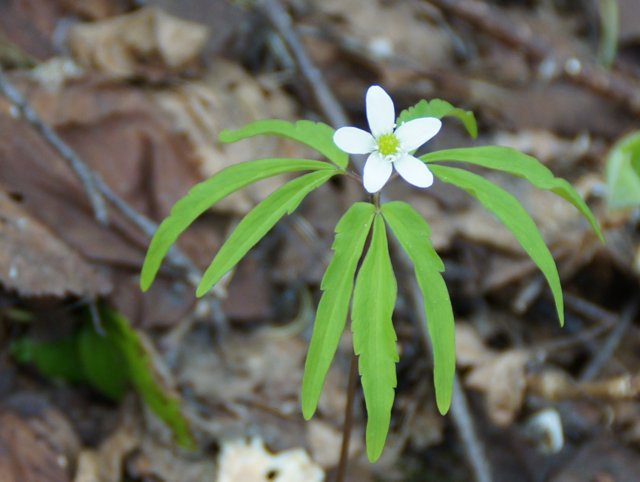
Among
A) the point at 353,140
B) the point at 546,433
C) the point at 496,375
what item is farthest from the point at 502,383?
the point at 353,140

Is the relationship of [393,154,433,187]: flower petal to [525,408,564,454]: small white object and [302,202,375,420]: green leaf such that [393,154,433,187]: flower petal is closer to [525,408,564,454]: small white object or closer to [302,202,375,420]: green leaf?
[302,202,375,420]: green leaf

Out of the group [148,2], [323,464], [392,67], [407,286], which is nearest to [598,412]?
[407,286]

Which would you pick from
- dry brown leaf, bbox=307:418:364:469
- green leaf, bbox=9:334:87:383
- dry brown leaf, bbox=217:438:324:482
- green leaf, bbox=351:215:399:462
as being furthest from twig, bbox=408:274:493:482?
green leaf, bbox=9:334:87:383

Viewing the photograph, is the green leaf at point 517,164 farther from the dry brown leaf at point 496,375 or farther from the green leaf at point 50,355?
the green leaf at point 50,355

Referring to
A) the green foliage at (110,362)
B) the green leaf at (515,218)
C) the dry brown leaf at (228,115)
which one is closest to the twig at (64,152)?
the green foliage at (110,362)

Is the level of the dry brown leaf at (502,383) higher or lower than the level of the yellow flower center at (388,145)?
higher
